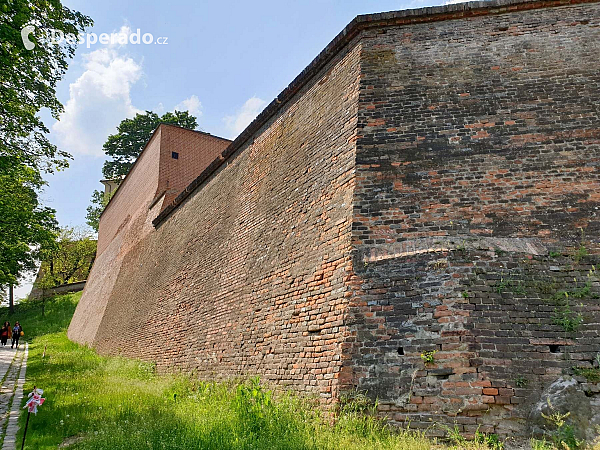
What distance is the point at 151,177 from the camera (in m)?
18.7

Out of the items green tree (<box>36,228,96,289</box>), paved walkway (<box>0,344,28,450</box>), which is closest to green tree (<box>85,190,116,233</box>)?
green tree (<box>36,228,96,289</box>)

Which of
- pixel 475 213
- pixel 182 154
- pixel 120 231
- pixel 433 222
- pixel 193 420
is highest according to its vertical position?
pixel 182 154

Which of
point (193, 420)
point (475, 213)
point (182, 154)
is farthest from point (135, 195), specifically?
point (475, 213)

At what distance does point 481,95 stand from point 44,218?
36.2 feet

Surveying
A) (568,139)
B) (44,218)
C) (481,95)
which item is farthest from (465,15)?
(44,218)

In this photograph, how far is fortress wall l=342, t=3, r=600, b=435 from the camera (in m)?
4.86

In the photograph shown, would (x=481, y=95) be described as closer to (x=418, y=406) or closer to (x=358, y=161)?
(x=358, y=161)

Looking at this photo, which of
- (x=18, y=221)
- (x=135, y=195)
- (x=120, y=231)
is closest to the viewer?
(x=18, y=221)

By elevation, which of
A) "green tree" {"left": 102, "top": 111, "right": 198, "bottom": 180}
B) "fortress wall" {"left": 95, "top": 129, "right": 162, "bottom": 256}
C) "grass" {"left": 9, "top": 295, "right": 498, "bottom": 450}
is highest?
"green tree" {"left": 102, "top": 111, "right": 198, "bottom": 180}

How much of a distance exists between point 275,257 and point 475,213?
3.55 m

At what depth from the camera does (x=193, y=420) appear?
19.0ft

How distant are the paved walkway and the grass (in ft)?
0.78

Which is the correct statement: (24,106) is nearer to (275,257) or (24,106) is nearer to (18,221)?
(18,221)

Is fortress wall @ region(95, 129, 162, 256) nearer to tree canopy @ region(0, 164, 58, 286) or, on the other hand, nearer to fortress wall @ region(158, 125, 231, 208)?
fortress wall @ region(158, 125, 231, 208)
